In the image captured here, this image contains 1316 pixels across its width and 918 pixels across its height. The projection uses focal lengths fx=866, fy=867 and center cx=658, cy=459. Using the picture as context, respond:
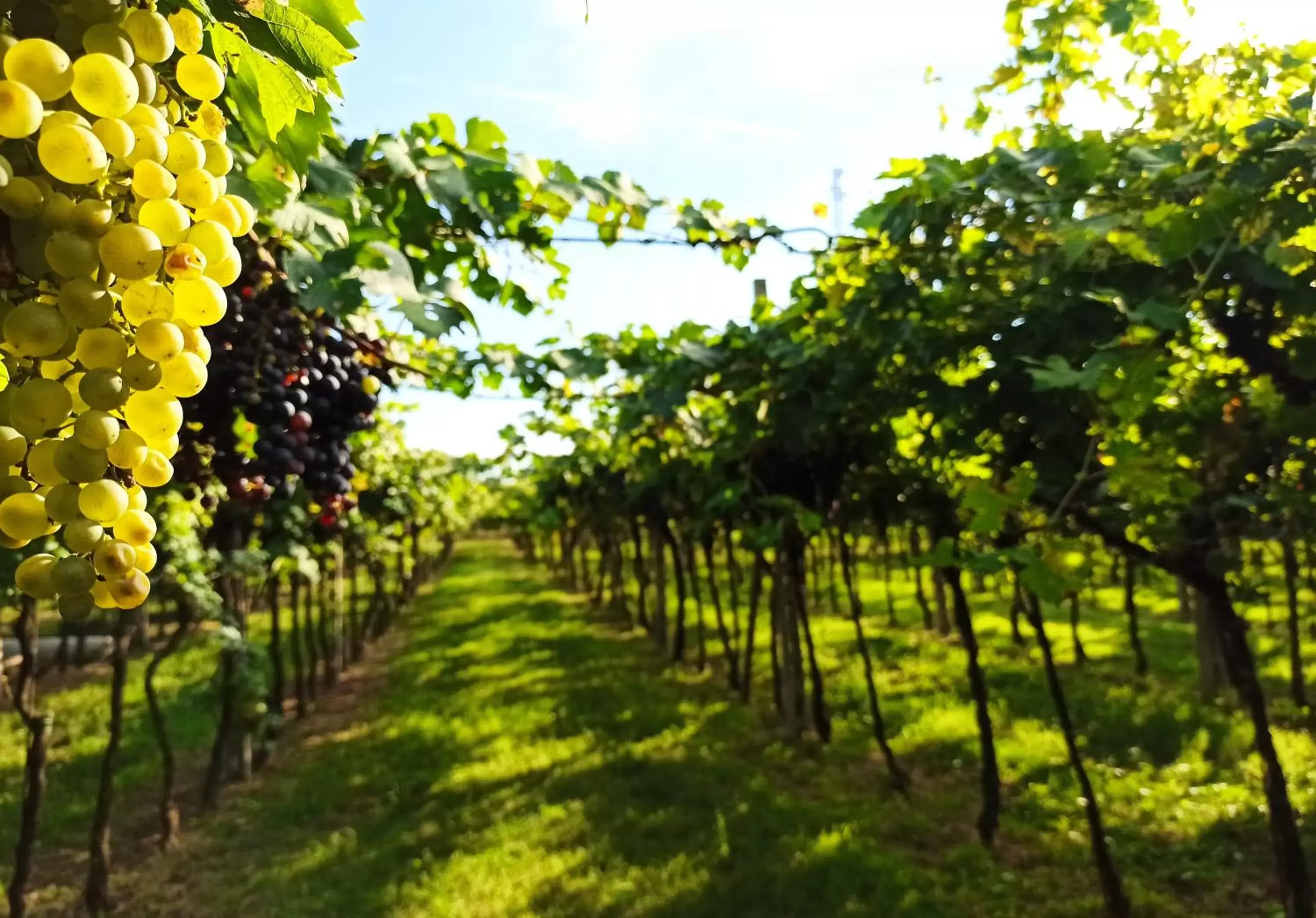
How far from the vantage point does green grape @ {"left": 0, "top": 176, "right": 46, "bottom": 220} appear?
0.54 meters

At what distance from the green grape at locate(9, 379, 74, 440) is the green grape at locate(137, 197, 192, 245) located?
0.41 feet

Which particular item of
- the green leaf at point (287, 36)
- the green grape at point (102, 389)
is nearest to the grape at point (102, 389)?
the green grape at point (102, 389)

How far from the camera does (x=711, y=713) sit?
362 inches

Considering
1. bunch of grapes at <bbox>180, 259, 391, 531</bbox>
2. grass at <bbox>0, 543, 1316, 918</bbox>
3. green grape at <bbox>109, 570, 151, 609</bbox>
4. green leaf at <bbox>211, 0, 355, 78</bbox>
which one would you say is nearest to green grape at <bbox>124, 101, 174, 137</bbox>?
green leaf at <bbox>211, 0, 355, 78</bbox>

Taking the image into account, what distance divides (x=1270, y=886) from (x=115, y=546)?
616 cm

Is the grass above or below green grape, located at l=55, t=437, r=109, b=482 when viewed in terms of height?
below

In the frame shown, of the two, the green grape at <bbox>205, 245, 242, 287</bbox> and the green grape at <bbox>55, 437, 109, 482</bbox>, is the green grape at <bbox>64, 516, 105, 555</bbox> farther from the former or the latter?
the green grape at <bbox>205, 245, 242, 287</bbox>

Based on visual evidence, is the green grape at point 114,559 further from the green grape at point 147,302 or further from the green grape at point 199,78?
the green grape at point 199,78

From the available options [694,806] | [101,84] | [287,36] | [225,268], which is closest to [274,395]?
[287,36]

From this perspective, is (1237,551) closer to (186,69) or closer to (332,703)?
(186,69)

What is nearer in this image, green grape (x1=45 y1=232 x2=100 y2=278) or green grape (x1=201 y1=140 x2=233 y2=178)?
green grape (x1=45 y1=232 x2=100 y2=278)

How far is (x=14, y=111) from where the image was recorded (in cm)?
50

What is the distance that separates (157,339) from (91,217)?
0.28ft

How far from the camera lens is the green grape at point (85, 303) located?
0.57 meters
